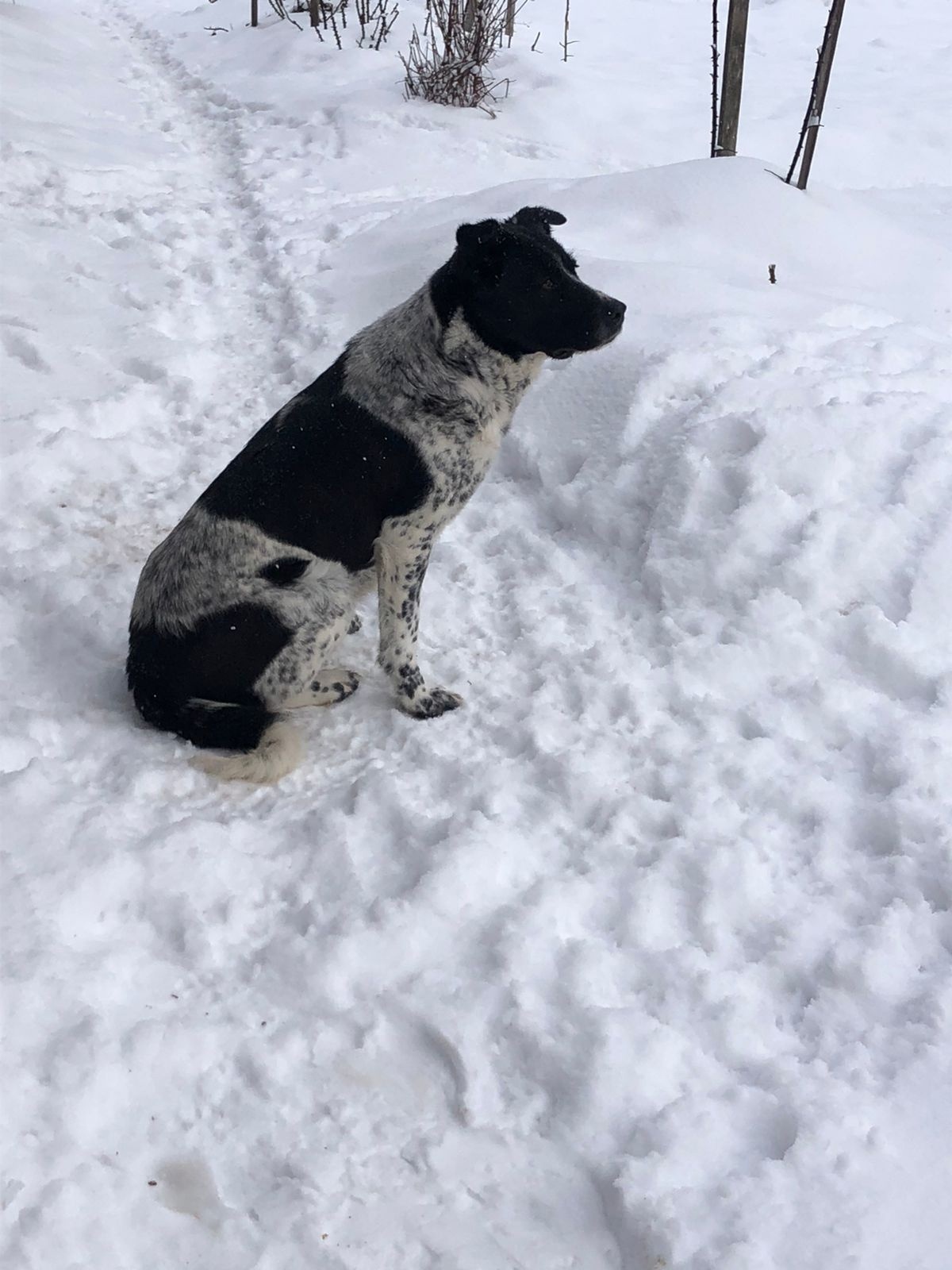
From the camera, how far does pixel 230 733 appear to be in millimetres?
2818

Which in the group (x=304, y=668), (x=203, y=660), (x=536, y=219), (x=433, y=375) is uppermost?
(x=536, y=219)

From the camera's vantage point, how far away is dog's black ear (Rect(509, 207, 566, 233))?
2.84 metres

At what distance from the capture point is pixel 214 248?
20.1 feet

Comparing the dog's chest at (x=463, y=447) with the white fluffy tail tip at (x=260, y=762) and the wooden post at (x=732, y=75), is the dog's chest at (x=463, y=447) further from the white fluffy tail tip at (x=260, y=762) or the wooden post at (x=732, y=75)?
the wooden post at (x=732, y=75)

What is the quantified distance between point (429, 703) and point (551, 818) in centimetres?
65

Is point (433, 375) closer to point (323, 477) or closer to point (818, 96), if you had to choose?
point (323, 477)

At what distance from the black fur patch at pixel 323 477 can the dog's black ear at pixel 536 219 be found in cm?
74

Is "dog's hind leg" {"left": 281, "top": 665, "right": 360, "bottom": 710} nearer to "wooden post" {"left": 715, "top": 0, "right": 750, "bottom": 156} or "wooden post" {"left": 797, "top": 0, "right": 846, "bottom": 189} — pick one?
"wooden post" {"left": 797, "top": 0, "right": 846, "bottom": 189}

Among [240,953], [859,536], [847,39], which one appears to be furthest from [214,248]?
[847,39]

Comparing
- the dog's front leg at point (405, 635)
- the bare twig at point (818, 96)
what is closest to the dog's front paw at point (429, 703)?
the dog's front leg at point (405, 635)

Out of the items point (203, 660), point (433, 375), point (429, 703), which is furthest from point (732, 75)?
point (203, 660)

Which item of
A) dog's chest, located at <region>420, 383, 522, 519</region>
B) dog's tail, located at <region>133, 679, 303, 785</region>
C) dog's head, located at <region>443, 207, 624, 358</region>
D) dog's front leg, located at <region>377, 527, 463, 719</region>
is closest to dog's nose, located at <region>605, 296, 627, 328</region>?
dog's head, located at <region>443, 207, 624, 358</region>

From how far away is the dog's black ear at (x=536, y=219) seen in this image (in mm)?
2844

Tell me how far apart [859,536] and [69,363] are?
3.83 metres
